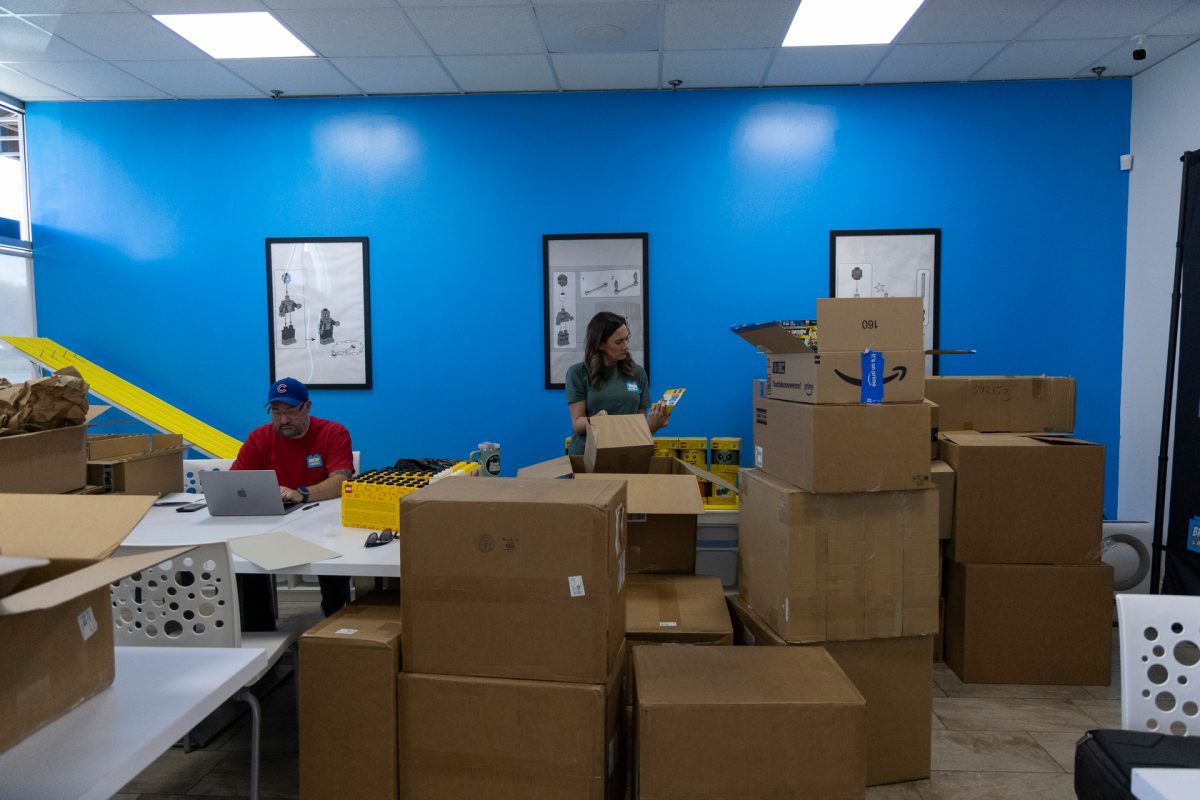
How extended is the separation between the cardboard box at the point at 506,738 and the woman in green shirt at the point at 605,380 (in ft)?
5.96

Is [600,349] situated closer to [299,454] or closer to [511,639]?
[299,454]

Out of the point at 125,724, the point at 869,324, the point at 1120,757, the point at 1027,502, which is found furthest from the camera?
the point at 1027,502

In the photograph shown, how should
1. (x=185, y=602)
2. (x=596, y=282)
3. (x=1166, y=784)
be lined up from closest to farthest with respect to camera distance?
(x=1166, y=784) → (x=185, y=602) → (x=596, y=282)

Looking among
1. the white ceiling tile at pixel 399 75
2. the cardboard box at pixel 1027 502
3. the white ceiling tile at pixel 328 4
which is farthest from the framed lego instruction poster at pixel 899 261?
the white ceiling tile at pixel 328 4

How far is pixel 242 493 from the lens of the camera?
2611 mm

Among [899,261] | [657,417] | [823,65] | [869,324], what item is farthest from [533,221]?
[869,324]

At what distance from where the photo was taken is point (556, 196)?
14.1 feet

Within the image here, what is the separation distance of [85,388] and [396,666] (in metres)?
1.72

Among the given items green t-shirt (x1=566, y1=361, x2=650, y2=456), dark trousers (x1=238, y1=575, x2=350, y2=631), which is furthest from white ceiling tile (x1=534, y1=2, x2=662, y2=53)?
dark trousers (x1=238, y1=575, x2=350, y2=631)

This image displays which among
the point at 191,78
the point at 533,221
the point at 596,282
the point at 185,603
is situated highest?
the point at 191,78

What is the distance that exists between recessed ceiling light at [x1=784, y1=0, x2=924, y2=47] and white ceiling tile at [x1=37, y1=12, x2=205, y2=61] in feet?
9.58

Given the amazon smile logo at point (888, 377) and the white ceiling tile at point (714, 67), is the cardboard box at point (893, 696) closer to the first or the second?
the amazon smile logo at point (888, 377)

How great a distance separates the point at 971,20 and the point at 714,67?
121cm

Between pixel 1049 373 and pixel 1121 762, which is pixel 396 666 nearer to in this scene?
pixel 1121 762
